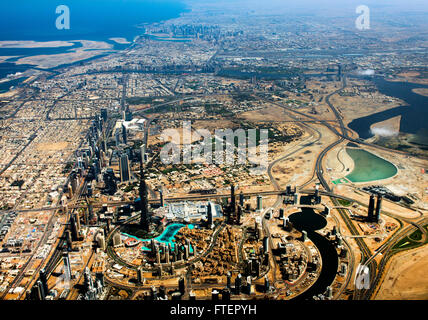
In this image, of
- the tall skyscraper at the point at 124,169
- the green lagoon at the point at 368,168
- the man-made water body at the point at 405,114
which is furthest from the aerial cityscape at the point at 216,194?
the man-made water body at the point at 405,114

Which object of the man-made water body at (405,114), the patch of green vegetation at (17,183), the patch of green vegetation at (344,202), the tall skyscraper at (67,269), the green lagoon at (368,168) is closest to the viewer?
the tall skyscraper at (67,269)

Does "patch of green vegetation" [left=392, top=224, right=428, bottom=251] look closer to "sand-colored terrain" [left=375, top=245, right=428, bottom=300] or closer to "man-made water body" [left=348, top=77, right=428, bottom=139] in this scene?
"sand-colored terrain" [left=375, top=245, right=428, bottom=300]

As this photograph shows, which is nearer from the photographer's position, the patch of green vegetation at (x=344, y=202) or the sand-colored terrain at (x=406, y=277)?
the sand-colored terrain at (x=406, y=277)

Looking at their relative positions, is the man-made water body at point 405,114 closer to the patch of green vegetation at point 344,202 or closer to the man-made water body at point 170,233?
the patch of green vegetation at point 344,202

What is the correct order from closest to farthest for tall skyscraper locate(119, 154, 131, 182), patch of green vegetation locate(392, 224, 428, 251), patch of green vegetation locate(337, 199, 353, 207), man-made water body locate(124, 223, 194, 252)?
patch of green vegetation locate(392, 224, 428, 251), man-made water body locate(124, 223, 194, 252), patch of green vegetation locate(337, 199, 353, 207), tall skyscraper locate(119, 154, 131, 182)

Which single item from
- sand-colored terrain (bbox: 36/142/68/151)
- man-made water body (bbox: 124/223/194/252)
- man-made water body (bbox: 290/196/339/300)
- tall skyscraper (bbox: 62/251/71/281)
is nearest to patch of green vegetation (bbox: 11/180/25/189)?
sand-colored terrain (bbox: 36/142/68/151)

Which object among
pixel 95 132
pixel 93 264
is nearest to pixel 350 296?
pixel 93 264
